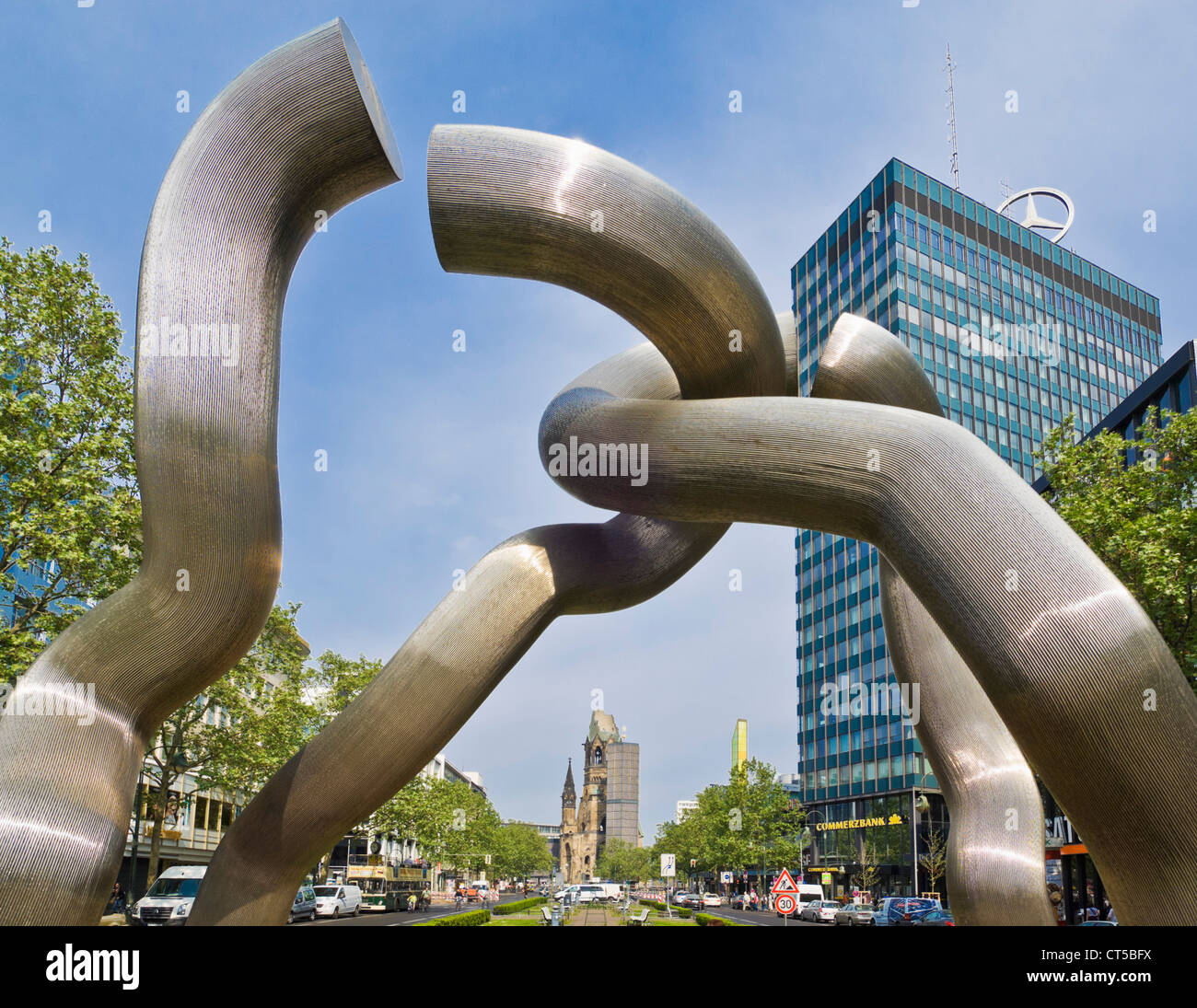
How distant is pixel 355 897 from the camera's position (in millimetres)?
47156

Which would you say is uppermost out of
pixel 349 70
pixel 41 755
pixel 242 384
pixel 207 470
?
pixel 349 70

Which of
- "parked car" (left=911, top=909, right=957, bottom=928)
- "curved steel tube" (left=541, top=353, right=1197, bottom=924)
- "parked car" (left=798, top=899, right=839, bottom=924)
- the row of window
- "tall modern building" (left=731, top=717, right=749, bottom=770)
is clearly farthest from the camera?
"tall modern building" (left=731, top=717, right=749, bottom=770)

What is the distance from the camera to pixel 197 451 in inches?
338

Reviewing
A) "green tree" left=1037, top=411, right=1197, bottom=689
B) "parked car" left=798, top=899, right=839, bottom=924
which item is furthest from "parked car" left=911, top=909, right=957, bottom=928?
"green tree" left=1037, top=411, right=1197, bottom=689

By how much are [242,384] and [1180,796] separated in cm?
746

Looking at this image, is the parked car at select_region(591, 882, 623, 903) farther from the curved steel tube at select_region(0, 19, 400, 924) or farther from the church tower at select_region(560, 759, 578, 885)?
the church tower at select_region(560, 759, 578, 885)

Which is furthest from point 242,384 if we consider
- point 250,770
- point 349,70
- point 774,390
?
point 250,770

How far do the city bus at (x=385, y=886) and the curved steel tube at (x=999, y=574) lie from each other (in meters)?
50.1

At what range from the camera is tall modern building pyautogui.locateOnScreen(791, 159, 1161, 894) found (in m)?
72.2

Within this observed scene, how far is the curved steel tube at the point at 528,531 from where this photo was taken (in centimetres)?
843

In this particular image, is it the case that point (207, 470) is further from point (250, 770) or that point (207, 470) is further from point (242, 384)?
point (250, 770)

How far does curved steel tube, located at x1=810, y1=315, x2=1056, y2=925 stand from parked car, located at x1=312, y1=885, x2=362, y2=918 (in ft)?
116

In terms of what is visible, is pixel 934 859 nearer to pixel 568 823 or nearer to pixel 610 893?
pixel 610 893

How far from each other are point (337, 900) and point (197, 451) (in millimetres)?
38936
